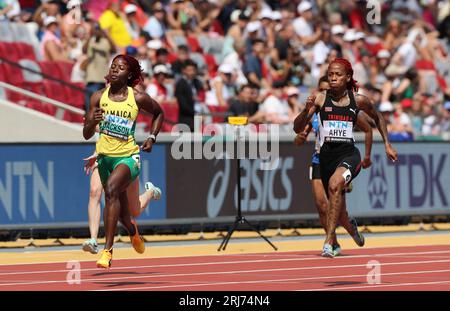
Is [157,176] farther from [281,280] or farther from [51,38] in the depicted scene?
[281,280]

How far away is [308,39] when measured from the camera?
30766mm

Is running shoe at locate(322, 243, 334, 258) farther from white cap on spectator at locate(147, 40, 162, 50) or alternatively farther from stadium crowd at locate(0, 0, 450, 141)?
white cap on spectator at locate(147, 40, 162, 50)

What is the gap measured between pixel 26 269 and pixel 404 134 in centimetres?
988

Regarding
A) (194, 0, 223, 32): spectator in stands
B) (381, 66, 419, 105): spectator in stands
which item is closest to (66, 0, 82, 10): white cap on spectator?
(194, 0, 223, 32): spectator in stands

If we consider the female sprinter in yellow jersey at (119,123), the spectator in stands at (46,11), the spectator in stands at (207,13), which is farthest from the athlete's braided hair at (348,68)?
the spectator in stands at (207,13)

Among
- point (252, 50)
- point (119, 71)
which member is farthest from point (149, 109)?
point (252, 50)

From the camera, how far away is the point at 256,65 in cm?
2783

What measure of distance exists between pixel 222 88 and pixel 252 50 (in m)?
2.00

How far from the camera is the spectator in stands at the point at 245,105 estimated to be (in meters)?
24.6

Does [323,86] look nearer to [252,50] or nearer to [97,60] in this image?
[97,60]

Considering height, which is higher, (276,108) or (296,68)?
(296,68)
